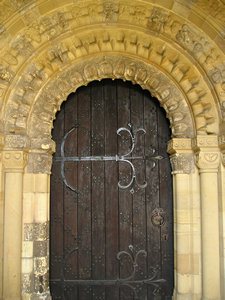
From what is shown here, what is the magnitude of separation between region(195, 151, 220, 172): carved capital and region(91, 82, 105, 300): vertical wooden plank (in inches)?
42.7

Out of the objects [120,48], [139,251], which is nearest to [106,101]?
[120,48]

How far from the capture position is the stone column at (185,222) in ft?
11.3

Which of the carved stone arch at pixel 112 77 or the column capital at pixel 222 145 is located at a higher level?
the carved stone arch at pixel 112 77

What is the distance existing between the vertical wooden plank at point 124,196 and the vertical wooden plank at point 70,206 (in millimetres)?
507

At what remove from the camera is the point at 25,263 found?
3.39 m

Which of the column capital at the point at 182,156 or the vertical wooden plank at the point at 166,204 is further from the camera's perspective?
the vertical wooden plank at the point at 166,204

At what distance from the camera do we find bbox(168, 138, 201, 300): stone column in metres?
3.43

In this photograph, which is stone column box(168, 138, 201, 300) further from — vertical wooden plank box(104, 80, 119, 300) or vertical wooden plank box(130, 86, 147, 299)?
vertical wooden plank box(104, 80, 119, 300)

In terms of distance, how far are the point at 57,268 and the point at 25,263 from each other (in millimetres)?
425

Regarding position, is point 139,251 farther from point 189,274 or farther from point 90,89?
point 90,89

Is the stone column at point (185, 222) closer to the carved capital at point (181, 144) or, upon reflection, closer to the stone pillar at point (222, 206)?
the carved capital at point (181, 144)

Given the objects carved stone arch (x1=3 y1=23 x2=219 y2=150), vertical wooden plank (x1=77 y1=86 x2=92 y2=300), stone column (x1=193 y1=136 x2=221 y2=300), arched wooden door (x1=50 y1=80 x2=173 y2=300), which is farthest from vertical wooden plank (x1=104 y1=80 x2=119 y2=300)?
stone column (x1=193 y1=136 x2=221 y2=300)

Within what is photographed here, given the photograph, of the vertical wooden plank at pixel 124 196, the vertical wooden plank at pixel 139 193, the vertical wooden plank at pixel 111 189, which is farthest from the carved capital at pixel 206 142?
the vertical wooden plank at pixel 111 189

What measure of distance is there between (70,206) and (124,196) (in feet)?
2.02
